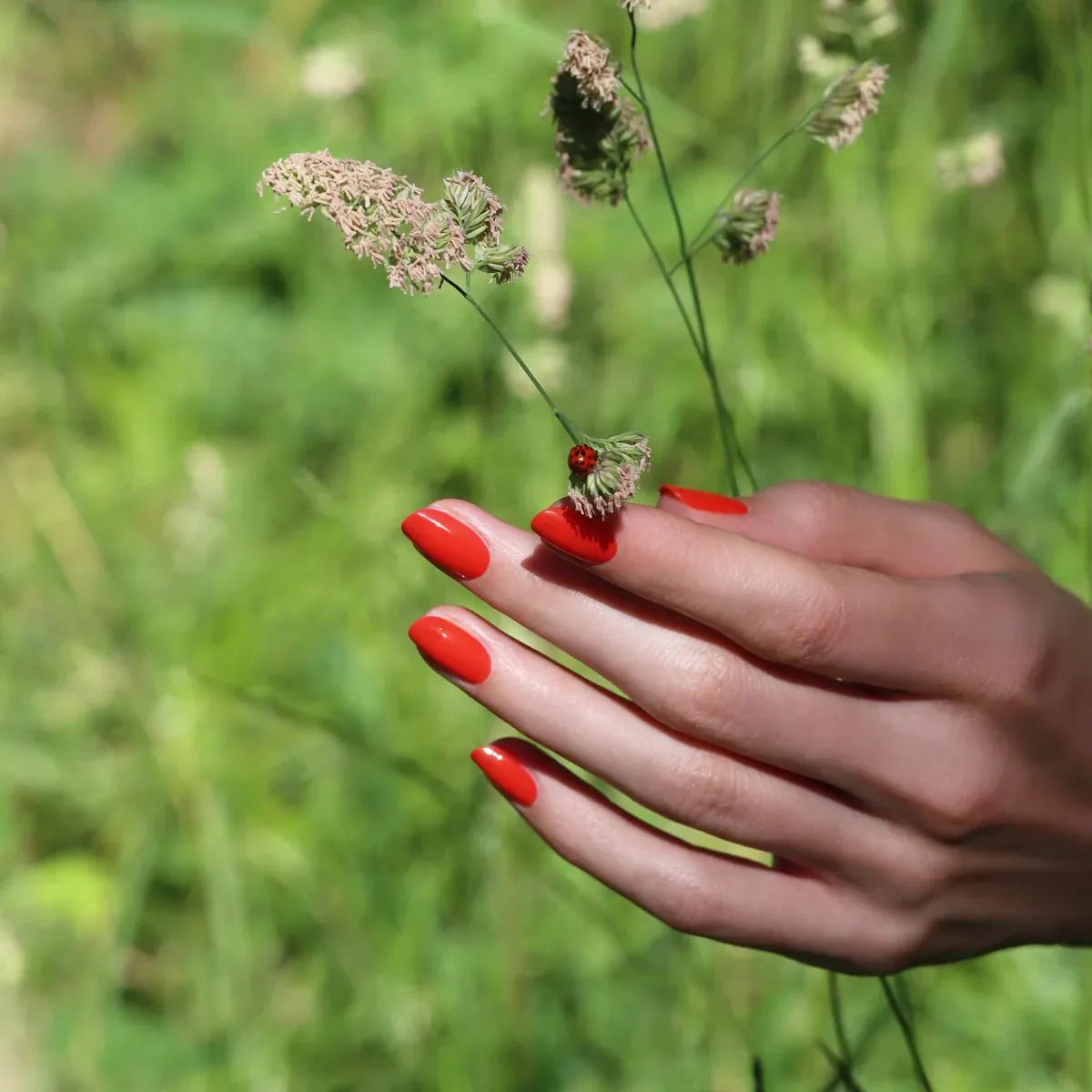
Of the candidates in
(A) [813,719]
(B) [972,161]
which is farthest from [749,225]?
(B) [972,161]

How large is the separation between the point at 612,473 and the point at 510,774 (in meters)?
0.30

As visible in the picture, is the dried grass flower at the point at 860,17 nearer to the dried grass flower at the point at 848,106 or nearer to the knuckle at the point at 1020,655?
the dried grass flower at the point at 848,106

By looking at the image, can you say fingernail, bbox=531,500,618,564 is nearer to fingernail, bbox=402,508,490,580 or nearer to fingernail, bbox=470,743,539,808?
fingernail, bbox=402,508,490,580

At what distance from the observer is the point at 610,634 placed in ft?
2.15

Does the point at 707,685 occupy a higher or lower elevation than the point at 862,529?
lower

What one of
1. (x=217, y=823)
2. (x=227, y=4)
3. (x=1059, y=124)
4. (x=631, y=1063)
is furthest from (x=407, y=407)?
(x=1059, y=124)

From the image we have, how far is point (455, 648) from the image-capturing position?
682 millimetres

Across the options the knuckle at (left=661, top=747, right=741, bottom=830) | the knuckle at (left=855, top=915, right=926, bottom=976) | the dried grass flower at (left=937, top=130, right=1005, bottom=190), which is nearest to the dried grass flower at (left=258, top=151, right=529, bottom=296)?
the knuckle at (left=661, top=747, right=741, bottom=830)

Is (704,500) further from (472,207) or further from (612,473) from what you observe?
(472,207)

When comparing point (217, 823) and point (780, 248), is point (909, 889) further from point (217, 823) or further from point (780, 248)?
point (780, 248)

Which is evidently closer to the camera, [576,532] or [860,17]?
[576,532]

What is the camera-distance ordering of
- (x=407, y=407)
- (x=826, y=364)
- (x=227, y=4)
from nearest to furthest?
1. (x=826, y=364)
2. (x=407, y=407)
3. (x=227, y=4)

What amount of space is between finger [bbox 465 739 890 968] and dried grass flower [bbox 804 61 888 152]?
417 millimetres

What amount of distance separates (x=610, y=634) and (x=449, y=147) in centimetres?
57
